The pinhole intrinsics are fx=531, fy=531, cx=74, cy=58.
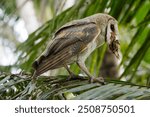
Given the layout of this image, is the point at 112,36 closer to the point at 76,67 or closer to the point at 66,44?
the point at 66,44

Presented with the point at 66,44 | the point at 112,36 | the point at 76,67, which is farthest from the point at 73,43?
the point at 76,67

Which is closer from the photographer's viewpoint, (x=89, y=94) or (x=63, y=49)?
(x=89, y=94)

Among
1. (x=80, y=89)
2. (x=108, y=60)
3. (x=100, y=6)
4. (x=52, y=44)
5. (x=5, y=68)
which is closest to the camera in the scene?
(x=80, y=89)

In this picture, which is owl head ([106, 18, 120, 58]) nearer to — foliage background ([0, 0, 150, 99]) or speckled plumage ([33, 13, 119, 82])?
speckled plumage ([33, 13, 119, 82])

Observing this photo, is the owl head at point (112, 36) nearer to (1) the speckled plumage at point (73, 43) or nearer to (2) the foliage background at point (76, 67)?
(1) the speckled plumage at point (73, 43)

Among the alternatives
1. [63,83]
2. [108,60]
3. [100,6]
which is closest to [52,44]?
[63,83]

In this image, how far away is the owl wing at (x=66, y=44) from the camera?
190cm

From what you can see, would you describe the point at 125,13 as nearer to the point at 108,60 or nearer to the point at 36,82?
the point at 36,82

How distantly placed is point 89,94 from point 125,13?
107cm

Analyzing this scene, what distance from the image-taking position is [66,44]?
198 cm

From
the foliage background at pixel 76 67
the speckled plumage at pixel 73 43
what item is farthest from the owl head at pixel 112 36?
the foliage background at pixel 76 67

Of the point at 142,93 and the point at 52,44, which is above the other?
the point at 52,44

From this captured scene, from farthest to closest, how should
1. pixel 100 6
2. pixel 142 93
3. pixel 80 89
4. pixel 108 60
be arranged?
pixel 108 60 < pixel 100 6 < pixel 80 89 < pixel 142 93

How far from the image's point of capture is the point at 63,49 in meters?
1.97
